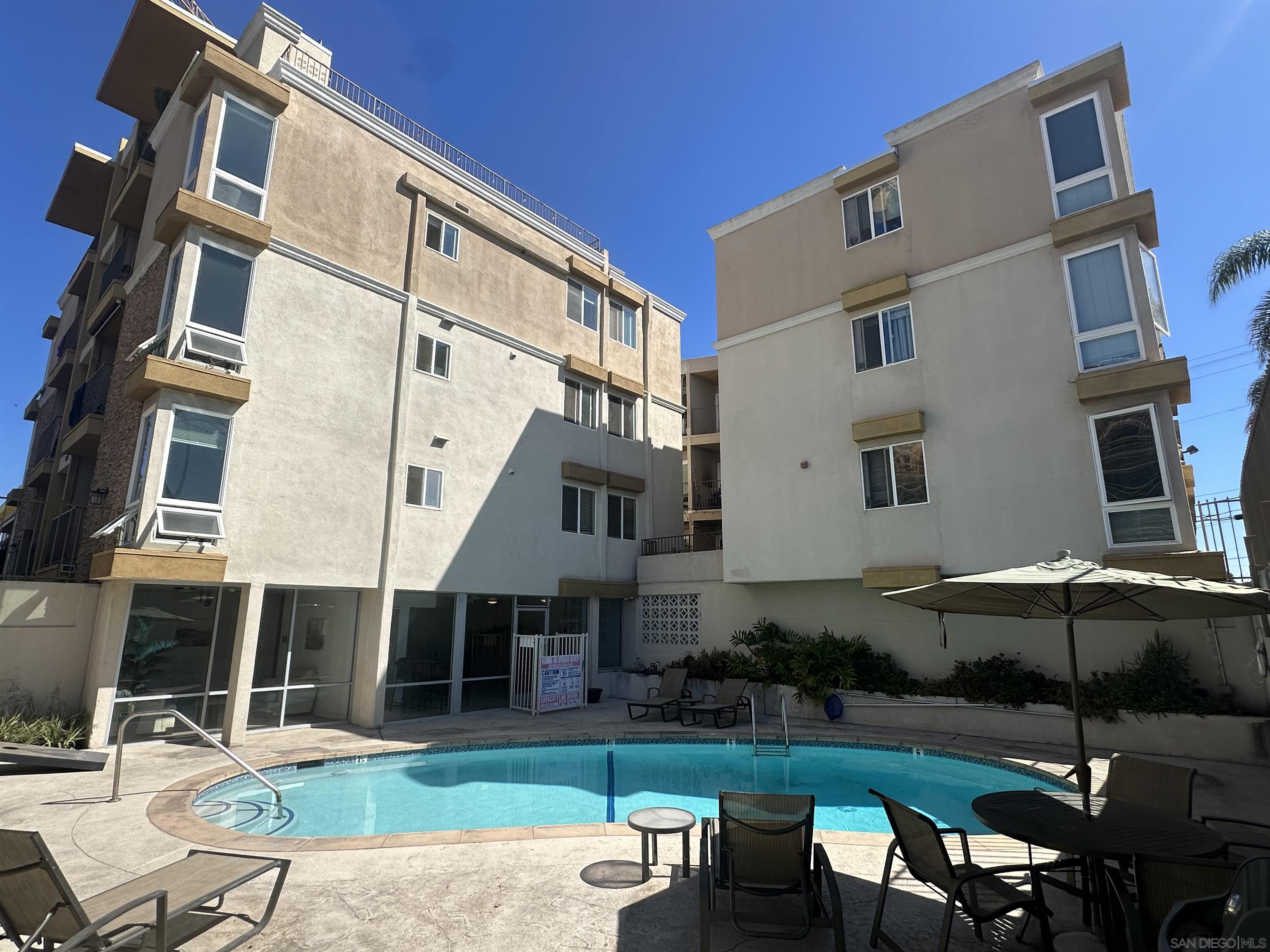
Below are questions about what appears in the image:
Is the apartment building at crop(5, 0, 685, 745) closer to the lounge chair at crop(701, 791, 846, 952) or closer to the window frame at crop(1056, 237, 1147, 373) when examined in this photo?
the lounge chair at crop(701, 791, 846, 952)

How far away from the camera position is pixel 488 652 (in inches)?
653

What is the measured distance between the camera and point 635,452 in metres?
21.2

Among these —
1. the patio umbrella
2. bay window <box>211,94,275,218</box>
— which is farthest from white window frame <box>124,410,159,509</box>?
the patio umbrella

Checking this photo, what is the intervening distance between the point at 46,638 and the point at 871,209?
1910 centimetres

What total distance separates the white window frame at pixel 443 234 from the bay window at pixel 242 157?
145 inches

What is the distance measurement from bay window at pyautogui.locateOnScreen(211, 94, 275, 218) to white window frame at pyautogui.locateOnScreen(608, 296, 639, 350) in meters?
10.6

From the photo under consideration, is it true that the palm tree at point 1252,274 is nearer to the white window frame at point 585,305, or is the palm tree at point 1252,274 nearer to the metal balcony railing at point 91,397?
the white window frame at point 585,305

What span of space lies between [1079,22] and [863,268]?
18.7ft

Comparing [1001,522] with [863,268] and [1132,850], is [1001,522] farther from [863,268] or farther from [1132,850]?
[1132,850]

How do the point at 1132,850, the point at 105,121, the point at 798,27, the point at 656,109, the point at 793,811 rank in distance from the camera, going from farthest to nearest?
the point at 105,121 → the point at 656,109 → the point at 798,27 → the point at 793,811 → the point at 1132,850

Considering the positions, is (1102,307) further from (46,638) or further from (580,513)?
(46,638)

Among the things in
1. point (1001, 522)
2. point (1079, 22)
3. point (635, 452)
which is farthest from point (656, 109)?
point (1001, 522)

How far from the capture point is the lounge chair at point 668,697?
14516 millimetres

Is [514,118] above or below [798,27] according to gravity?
above
